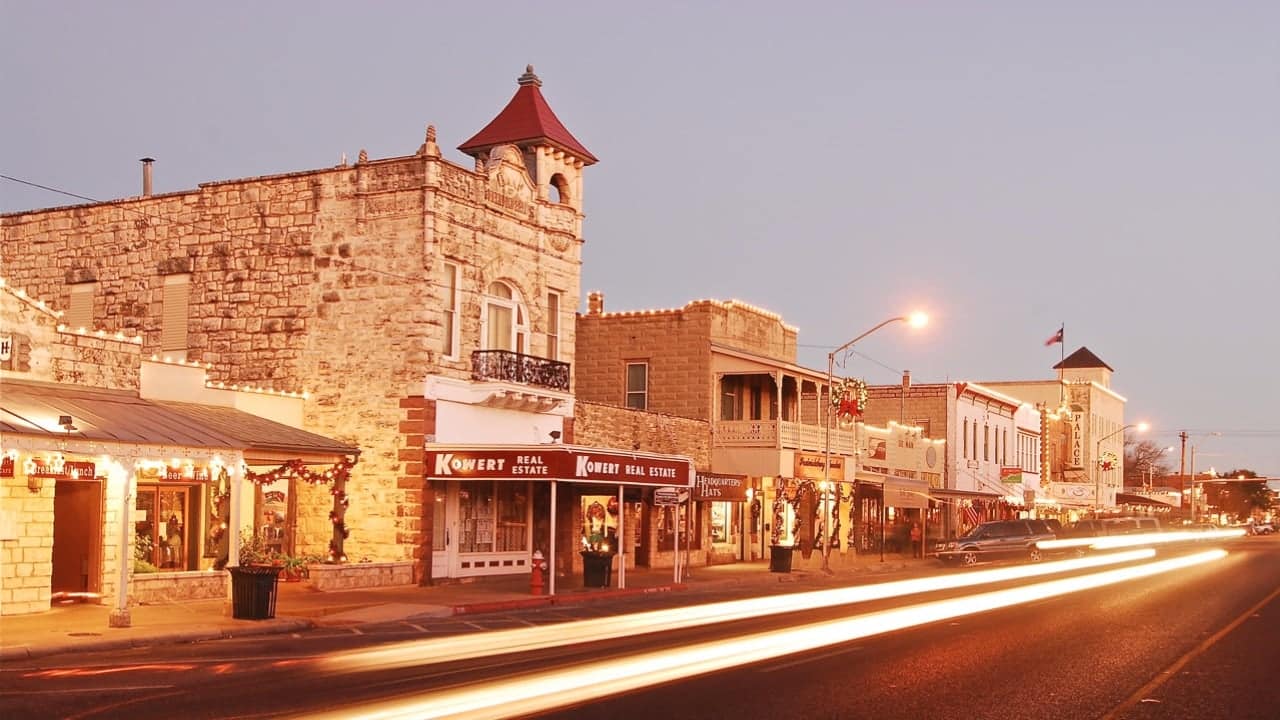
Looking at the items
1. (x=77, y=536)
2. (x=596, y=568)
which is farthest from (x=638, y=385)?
(x=77, y=536)

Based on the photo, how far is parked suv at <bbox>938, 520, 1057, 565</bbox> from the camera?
4609cm

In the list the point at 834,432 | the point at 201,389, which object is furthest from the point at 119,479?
the point at 834,432

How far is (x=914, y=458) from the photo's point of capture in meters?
58.2

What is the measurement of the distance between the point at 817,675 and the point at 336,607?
38.4 ft

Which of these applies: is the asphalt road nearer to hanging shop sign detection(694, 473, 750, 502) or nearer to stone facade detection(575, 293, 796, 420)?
hanging shop sign detection(694, 473, 750, 502)

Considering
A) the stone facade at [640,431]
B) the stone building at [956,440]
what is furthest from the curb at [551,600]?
the stone building at [956,440]

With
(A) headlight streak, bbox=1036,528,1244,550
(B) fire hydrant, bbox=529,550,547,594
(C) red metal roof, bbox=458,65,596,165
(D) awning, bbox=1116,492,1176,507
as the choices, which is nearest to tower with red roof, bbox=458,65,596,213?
(C) red metal roof, bbox=458,65,596,165

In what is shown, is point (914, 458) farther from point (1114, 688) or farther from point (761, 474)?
point (1114, 688)

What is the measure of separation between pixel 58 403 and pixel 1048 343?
232 feet

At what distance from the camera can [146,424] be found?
2228 cm

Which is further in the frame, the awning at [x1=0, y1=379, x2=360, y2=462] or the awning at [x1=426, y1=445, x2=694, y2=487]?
the awning at [x1=426, y1=445, x2=694, y2=487]

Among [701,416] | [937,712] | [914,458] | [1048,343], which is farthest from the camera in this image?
[1048,343]

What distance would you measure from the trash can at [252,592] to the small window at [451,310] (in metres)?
10.6

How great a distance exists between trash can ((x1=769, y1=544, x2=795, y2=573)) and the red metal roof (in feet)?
38.7
